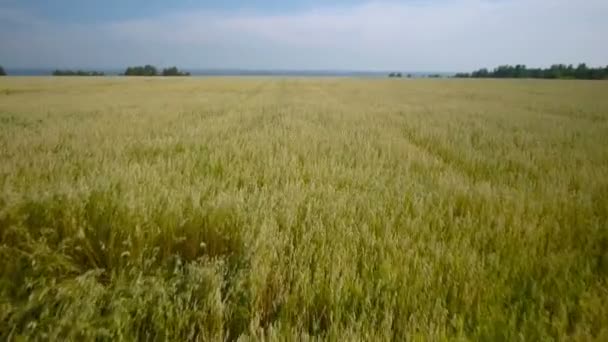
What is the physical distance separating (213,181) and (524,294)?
287cm

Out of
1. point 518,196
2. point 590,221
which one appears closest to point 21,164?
point 518,196

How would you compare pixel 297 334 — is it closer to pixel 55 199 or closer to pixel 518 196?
pixel 55 199

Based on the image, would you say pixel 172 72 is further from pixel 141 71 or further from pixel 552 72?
pixel 552 72

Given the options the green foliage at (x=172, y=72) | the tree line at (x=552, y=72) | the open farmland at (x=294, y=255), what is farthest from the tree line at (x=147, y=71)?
the open farmland at (x=294, y=255)

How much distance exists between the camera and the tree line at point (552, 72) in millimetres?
97856

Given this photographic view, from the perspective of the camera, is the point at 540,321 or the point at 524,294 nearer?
the point at 540,321

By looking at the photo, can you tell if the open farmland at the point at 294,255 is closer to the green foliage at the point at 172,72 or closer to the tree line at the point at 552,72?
the tree line at the point at 552,72

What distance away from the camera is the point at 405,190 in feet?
13.4

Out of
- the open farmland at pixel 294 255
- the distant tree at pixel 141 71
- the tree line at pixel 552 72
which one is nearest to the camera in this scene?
the open farmland at pixel 294 255

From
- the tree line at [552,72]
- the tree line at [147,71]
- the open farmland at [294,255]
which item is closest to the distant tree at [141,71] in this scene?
the tree line at [147,71]

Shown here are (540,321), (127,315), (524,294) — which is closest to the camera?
(127,315)

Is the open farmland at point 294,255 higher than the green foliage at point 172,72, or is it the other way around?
the open farmland at point 294,255

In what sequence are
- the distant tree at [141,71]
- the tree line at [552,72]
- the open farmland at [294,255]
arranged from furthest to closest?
the distant tree at [141,71] < the tree line at [552,72] < the open farmland at [294,255]

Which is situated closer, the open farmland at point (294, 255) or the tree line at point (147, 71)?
the open farmland at point (294, 255)
